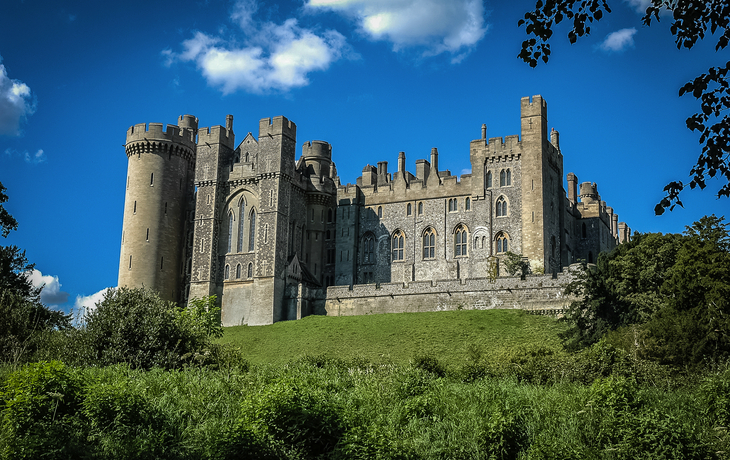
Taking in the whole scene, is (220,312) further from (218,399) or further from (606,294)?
(218,399)

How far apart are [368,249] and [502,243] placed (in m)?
10.5

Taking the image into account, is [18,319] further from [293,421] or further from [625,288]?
[625,288]

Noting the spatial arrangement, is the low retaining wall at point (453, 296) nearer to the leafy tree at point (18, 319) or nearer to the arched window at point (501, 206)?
the arched window at point (501, 206)

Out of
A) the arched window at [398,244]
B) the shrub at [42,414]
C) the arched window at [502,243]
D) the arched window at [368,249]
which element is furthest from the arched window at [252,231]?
the shrub at [42,414]

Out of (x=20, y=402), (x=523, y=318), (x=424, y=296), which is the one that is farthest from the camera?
(x=424, y=296)

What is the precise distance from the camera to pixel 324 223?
5800 centimetres

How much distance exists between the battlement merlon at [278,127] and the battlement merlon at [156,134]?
7.22 metres

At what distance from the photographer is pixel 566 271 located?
4484 centimetres

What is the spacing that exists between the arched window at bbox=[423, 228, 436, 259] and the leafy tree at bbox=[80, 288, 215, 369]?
90.7ft

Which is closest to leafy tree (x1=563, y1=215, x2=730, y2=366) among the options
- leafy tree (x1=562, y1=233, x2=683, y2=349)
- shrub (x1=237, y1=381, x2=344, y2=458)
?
leafy tree (x1=562, y1=233, x2=683, y2=349)

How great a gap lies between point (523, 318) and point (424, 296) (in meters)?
8.25

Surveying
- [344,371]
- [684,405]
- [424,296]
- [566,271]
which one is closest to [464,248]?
[424,296]

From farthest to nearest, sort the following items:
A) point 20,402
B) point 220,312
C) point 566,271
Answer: point 220,312 → point 566,271 → point 20,402

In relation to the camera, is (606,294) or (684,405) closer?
(684,405)
